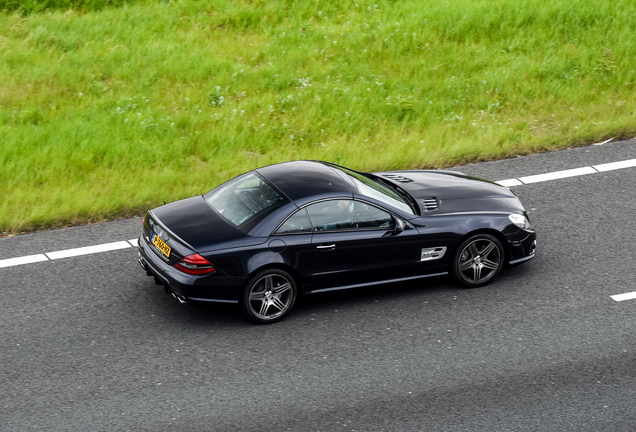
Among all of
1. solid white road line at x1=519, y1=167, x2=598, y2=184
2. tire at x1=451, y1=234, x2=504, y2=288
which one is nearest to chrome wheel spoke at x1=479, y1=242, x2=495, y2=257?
tire at x1=451, y1=234, x2=504, y2=288

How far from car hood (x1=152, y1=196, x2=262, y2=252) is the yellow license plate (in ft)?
0.48

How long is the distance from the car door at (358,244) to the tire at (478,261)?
520 millimetres

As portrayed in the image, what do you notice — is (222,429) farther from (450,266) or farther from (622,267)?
(622,267)

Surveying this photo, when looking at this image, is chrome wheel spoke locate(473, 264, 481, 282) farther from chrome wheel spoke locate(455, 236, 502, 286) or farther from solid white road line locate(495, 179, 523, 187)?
solid white road line locate(495, 179, 523, 187)

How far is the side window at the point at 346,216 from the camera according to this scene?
7770mm

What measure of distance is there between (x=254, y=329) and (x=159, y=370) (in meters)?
1.04

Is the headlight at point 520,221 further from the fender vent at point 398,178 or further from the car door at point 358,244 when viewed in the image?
the fender vent at point 398,178

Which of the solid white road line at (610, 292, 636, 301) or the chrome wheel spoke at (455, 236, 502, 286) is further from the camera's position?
the chrome wheel spoke at (455, 236, 502, 286)

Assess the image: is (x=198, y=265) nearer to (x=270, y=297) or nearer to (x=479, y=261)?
(x=270, y=297)

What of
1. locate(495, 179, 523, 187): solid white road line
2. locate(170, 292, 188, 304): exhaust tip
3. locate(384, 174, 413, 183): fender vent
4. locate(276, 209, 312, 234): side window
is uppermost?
locate(276, 209, 312, 234): side window

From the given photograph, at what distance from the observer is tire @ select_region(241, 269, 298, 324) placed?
7.52m

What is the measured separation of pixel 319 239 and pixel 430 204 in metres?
1.46

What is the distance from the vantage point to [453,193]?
28.6 feet

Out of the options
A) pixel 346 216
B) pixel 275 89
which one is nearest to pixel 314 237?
pixel 346 216
